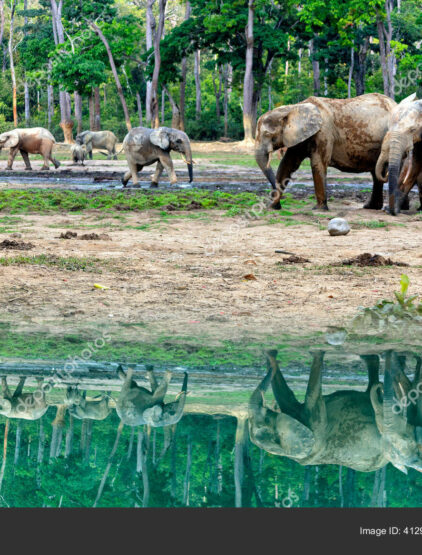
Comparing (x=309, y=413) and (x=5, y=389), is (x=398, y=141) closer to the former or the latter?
(x=309, y=413)

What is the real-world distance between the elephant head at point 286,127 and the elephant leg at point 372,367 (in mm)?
8837

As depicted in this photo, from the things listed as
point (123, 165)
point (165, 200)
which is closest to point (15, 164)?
point (123, 165)

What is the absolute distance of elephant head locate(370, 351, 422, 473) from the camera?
3.94 m

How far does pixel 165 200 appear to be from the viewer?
53.7ft

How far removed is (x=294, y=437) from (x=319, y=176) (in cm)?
1114

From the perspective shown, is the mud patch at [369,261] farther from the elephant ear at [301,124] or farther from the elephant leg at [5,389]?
the elephant leg at [5,389]

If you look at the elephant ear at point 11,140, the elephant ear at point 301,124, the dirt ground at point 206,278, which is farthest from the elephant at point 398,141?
the elephant ear at point 11,140

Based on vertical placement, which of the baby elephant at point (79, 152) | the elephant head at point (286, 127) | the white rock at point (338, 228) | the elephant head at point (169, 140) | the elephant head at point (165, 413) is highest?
the elephant head at point (286, 127)

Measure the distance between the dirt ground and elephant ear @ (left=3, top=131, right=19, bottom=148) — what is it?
621 inches

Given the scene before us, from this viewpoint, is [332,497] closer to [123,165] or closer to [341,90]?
[123,165]

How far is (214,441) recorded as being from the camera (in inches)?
162

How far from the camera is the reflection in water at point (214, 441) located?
136 inches

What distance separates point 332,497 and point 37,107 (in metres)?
72.5

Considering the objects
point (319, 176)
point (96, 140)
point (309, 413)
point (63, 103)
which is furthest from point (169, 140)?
point (63, 103)
